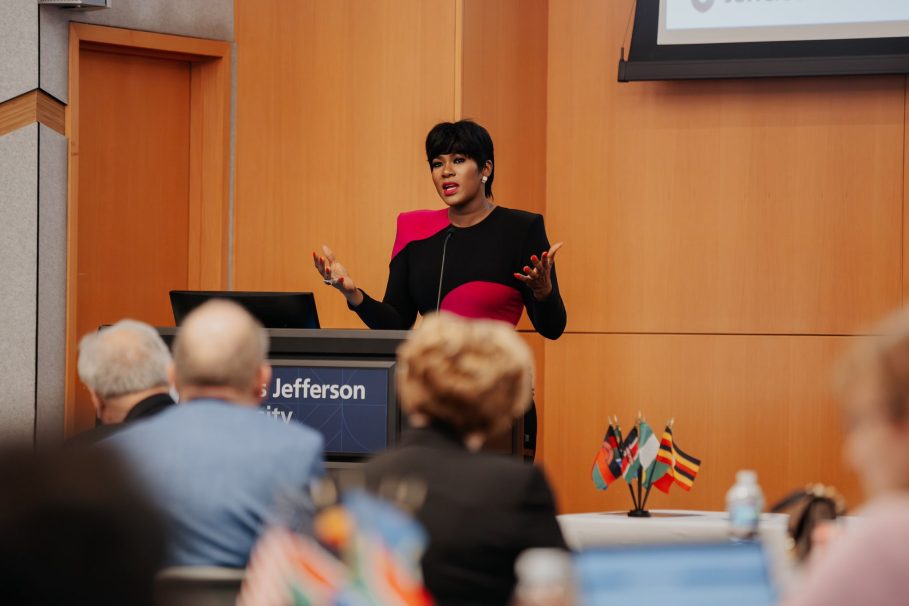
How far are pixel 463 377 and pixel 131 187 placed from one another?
4.52 meters

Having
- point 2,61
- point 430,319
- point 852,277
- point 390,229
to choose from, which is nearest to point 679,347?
point 852,277

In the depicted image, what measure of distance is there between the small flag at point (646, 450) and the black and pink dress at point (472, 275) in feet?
1.78


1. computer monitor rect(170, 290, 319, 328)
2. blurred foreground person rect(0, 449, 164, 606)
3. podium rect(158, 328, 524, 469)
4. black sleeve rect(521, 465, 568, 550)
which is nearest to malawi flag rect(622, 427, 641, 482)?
podium rect(158, 328, 524, 469)

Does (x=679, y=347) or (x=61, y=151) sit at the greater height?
(x=61, y=151)

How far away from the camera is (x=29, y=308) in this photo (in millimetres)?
5461

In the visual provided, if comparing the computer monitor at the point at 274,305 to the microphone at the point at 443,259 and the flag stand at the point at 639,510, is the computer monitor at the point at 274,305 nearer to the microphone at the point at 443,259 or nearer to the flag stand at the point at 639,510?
the microphone at the point at 443,259

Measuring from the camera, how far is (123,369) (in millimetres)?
2652

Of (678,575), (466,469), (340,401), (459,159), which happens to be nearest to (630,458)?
(340,401)

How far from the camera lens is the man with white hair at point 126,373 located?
8.69 ft

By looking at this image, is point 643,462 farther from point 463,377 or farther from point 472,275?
point 463,377

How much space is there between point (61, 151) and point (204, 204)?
80 centimetres

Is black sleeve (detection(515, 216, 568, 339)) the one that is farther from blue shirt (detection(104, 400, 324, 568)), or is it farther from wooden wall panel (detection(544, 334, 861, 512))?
blue shirt (detection(104, 400, 324, 568))

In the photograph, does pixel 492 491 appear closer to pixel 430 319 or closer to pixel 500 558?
pixel 500 558

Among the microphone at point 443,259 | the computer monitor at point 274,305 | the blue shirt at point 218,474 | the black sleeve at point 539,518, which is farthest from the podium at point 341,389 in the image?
the black sleeve at point 539,518
